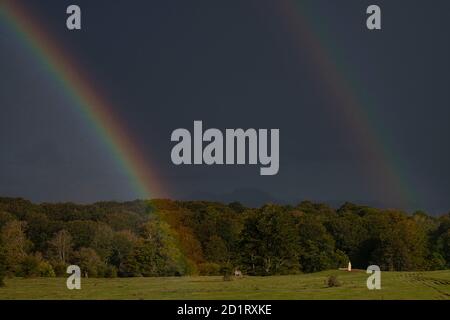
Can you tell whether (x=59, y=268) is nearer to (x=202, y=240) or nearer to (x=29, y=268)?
(x=29, y=268)

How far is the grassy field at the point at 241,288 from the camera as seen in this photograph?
87.1 feet

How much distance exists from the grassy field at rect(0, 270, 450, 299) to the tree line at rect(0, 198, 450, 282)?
5.20m

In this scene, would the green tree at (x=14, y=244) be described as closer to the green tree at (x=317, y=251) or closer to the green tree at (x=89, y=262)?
the green tree at (x=89, y=262)

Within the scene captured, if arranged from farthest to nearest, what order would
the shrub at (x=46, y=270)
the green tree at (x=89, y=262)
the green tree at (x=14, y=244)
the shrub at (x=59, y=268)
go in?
the green tree at (x=89, y=262) → the shrub at (x=59, y=268) → the shrub at (x=46, y=270) → the green tree at (x=14, y=244)

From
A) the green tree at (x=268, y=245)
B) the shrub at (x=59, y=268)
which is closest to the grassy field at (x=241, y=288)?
the shrub at (x=59, y=268)

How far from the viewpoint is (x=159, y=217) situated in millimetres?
44438

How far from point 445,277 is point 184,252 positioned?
15261 mm

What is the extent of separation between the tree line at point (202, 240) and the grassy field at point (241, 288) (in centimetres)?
520

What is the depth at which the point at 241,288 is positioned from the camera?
94.5 feet

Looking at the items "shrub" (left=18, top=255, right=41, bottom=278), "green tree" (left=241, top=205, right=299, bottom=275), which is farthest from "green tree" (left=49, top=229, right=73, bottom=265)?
"green tree" (left=241, top=205, right=299, bottom=275)

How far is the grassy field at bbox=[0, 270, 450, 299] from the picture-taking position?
2656cm

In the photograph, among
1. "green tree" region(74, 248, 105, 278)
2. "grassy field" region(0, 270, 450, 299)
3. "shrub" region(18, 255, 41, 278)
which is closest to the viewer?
"grassy field" region(0, 270, 450, 299)

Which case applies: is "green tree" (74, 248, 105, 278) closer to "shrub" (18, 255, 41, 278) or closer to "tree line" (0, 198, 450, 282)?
"tree line" (0, 198, 450, 282)

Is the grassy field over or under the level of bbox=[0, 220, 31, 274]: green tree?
under
